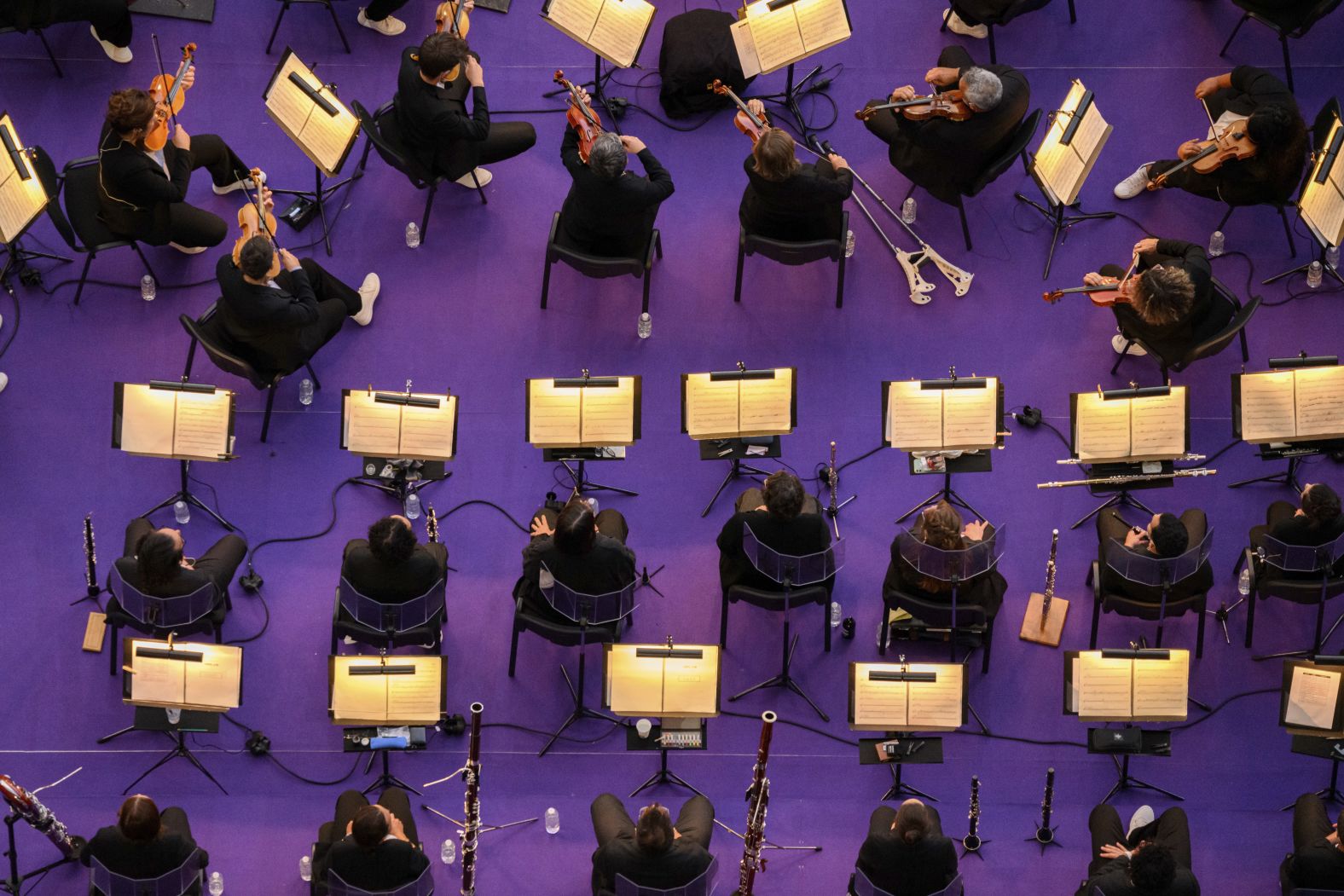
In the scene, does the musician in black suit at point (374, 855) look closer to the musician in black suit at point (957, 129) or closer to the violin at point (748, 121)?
the violin at point (748, 121)

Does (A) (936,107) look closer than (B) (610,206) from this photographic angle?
No

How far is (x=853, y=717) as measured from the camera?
10836mm

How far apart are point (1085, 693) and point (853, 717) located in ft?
4.46


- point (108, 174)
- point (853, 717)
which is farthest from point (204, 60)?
point (853, 717)

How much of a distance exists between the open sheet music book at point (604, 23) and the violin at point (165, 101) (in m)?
2.44

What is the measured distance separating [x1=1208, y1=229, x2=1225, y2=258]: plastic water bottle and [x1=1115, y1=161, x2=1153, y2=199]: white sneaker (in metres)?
0.60

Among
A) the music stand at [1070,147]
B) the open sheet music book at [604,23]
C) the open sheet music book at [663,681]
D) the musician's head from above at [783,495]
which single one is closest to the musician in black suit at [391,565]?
the open sheet music book at [663,681]

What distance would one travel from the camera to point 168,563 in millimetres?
10992

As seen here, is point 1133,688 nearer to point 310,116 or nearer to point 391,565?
point 391,565

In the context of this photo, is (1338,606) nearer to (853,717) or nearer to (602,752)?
(853,717)

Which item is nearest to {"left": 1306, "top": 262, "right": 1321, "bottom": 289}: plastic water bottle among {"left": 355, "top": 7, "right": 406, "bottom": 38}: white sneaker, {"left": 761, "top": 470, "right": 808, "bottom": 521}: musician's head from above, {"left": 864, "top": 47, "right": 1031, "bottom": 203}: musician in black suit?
{"left": 864, "top": 47, "right": 1031, "bottom": 203}: musician in black suit

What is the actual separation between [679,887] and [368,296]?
16.3 feet

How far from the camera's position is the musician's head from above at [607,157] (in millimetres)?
11891

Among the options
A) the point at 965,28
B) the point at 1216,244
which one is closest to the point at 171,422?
the point at 965,28
